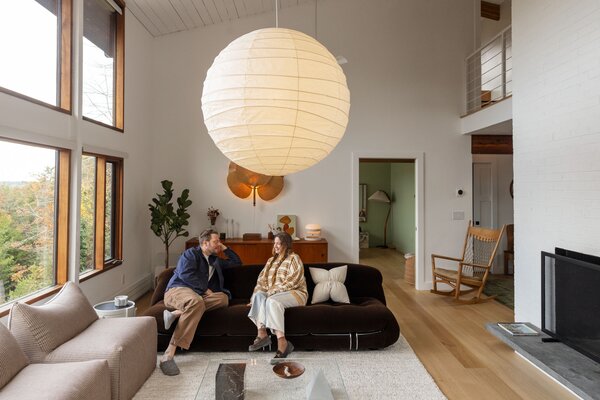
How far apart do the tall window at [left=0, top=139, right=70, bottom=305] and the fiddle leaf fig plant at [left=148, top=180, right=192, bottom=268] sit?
62.2 inches

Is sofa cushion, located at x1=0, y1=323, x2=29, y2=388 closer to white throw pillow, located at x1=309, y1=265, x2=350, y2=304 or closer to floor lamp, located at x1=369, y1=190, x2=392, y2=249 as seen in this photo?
white throw pillow, located at x1=309, y1=265, x2=350, y2=304

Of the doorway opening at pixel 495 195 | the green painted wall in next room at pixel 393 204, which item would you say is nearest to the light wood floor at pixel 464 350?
the doorway opening at pixel 495 195

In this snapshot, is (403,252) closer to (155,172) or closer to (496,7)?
(496,7)

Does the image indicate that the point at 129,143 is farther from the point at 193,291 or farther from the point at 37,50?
the point at 193,291

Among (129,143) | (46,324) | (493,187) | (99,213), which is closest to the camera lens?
(46,324)

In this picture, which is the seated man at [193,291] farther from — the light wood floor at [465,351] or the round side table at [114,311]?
the light wood floor at [465,351]

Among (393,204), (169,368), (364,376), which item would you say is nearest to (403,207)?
(393,204)

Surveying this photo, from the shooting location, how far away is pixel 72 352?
238 cm

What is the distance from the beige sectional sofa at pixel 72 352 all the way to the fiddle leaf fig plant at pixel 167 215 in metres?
2.34

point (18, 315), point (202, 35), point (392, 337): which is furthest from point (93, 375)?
point (202, 35)

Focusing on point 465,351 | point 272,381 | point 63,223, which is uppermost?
point 63,223

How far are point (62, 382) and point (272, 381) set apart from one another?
114 cm

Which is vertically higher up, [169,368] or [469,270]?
[469,270]

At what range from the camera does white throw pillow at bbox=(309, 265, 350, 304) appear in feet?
12.3
